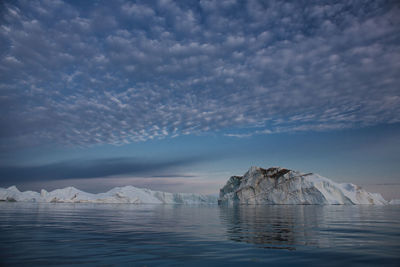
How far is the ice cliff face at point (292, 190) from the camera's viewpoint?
223 ft

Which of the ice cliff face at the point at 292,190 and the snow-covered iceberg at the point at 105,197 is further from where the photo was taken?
the snow-covered iceberg at the point at 105,197

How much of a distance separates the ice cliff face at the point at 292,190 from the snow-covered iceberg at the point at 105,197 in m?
54.7

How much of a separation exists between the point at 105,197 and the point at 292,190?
8846 cm

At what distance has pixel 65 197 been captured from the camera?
111 meters

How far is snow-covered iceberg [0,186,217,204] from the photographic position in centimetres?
10488

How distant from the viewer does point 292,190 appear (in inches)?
2741

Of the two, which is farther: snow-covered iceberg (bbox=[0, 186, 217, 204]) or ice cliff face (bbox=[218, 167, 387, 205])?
snow-covered iceberg (bbox=[0, 186, 217, 204])

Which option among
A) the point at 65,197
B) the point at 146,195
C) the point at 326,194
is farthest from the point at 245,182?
the point at 65,197

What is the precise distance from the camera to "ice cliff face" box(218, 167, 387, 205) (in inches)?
A: 2677

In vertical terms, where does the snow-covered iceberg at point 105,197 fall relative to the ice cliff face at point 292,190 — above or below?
below

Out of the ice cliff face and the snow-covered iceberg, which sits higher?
the ice cliff face

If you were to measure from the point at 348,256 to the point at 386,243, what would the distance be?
261 centimetres

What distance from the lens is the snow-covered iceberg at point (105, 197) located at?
4129 inches

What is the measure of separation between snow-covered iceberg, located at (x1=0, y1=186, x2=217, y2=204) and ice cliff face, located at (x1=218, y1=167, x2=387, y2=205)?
5468 cm
